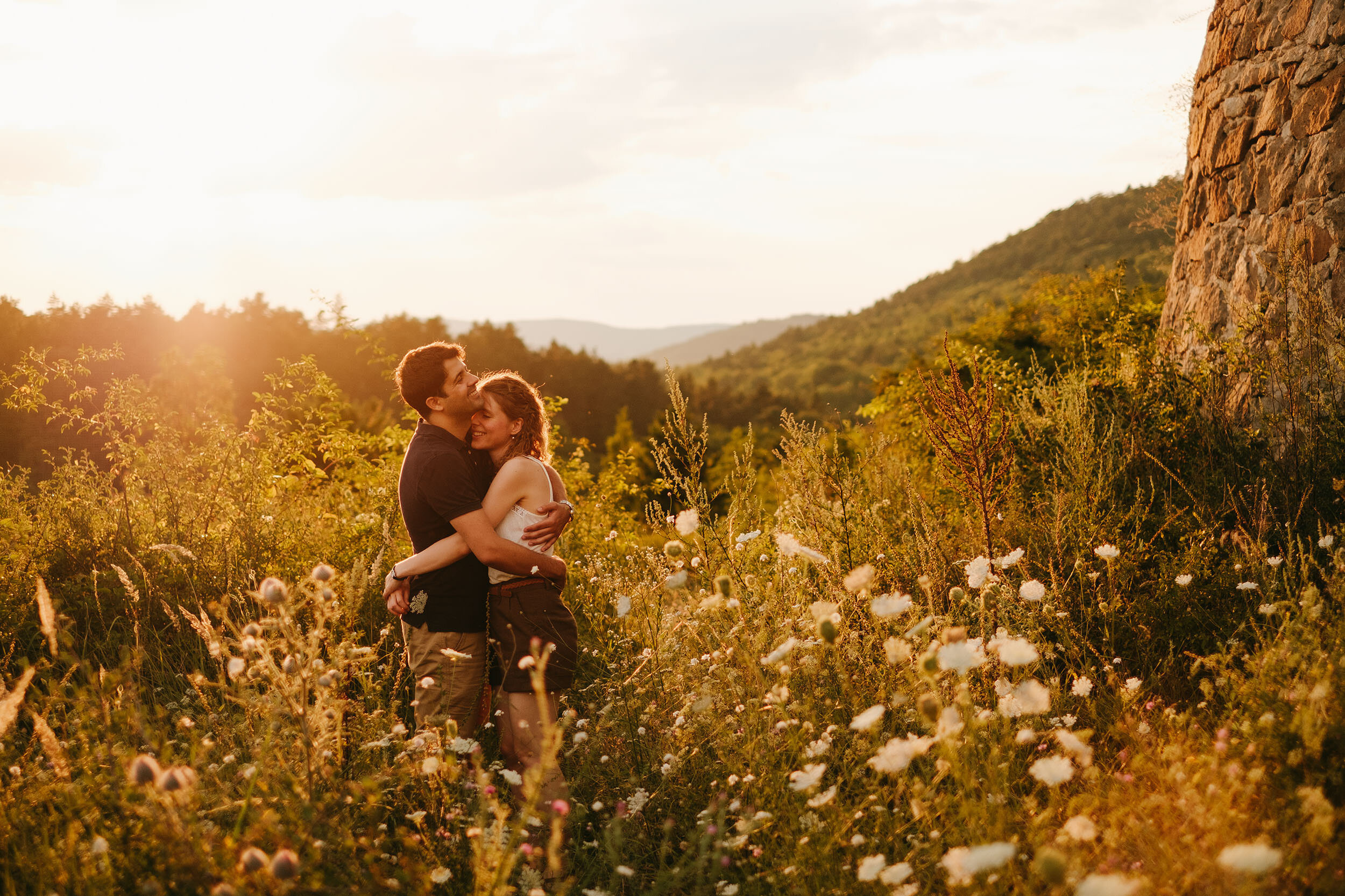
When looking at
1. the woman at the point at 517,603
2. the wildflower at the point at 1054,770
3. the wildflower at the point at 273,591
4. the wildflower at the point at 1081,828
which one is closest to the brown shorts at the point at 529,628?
the woman at the point at 517,603

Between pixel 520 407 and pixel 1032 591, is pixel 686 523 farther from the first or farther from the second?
pixel 1032 591

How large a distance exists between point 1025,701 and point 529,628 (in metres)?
1.84

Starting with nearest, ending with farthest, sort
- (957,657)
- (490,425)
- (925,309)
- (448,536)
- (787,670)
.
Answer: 1. (957,657)
2. (787,670)
3. (448,536)
4. (490,425)
5. (925,309)

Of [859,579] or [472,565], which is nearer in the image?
[859,579]

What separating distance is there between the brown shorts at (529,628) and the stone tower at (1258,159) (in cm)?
456

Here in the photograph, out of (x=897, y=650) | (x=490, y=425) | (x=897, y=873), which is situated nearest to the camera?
(x=897, y=873)

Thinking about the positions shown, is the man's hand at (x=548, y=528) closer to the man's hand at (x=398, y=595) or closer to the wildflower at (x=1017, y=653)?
the man's hand at (x=398, y=595)

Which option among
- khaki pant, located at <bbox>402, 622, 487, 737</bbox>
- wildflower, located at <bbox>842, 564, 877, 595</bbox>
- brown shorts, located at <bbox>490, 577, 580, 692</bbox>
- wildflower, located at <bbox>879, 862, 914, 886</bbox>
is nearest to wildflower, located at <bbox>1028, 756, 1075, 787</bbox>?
wildflower, located at <bbox>879, 862, 914, 886</bbox>

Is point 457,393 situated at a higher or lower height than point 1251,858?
higher

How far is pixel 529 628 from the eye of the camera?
309cm

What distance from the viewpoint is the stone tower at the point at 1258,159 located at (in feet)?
16.5

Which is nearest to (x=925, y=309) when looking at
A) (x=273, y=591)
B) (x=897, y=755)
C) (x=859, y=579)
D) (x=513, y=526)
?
(x=513, y=526)

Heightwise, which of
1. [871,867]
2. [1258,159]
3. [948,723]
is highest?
[1258,159]

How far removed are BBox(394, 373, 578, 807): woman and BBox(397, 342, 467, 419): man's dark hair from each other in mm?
195
